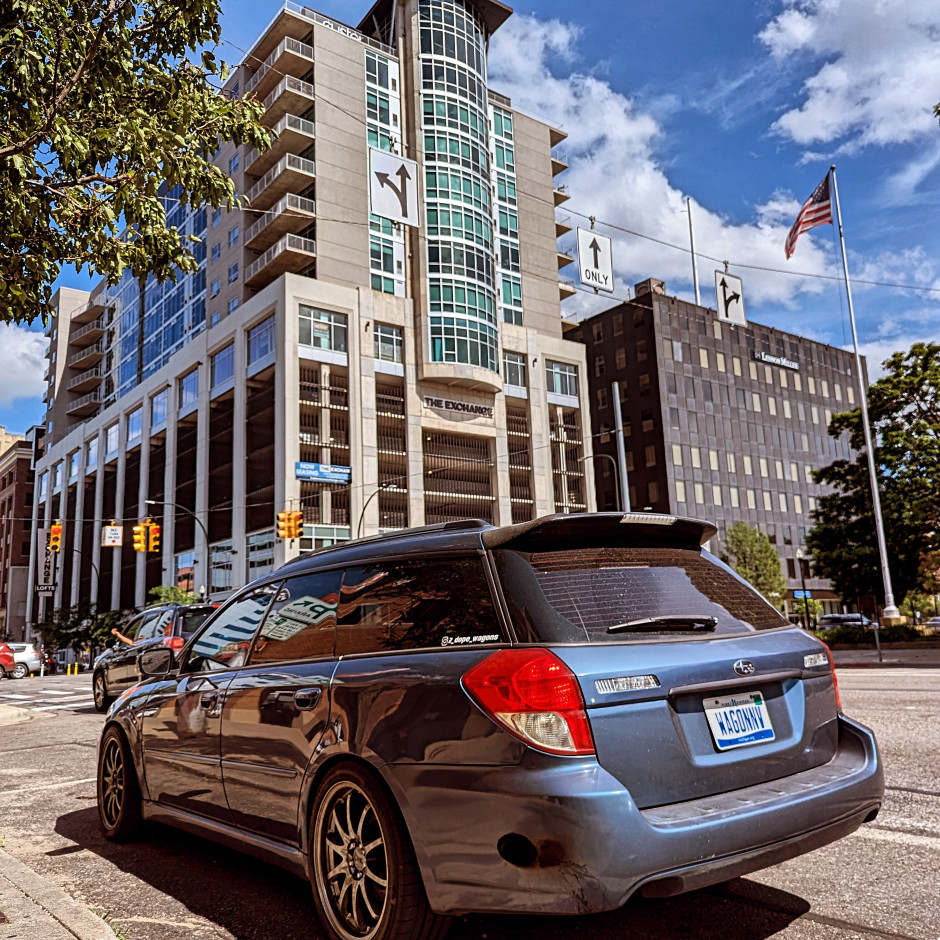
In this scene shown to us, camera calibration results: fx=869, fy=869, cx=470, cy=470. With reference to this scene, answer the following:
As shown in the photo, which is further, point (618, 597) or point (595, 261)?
point (595, 261)

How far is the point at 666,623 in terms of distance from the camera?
3283 millimetres

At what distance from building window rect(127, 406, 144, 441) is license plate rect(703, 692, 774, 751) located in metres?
76.5

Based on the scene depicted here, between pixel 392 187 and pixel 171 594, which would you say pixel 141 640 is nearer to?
pixel 392 187

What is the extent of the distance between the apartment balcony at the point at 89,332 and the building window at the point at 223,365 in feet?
107

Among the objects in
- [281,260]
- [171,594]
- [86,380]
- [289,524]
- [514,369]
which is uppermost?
[86,380]

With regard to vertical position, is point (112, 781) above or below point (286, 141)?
below

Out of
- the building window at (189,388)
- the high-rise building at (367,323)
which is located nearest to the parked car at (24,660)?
the high-rise building at (367,323)

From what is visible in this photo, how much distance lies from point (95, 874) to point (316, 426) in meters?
51.4

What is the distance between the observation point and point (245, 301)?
61375 mm

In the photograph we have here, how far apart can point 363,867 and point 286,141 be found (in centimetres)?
6029

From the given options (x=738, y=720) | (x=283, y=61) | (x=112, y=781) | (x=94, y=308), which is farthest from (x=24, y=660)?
(x=94, y=308)

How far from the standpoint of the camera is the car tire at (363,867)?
3.01 m

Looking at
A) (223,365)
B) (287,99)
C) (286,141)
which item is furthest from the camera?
(223,365)

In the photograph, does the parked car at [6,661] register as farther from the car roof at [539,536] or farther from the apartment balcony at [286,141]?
the car roof at [539,536]
